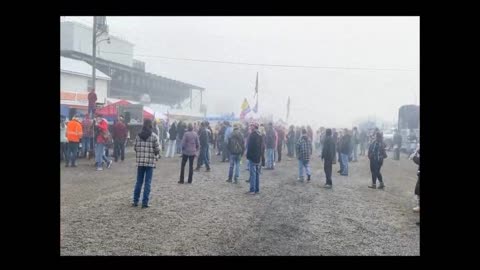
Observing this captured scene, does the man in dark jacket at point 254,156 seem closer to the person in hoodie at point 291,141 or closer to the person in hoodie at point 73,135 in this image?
the person in hoodie at point 73,135

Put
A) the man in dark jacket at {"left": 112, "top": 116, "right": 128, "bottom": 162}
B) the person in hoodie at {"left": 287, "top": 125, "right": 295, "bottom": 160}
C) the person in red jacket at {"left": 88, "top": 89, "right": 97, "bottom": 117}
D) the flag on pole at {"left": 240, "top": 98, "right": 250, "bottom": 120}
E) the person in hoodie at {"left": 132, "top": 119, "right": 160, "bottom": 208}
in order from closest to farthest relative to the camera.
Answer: the person in hoodie at {"left": 132, "top": 119, "right": 160, "bottom": 208} < the person in red jacket at {"left": 88, "top": 89, "right": 97, "bottom": 117} < the man in dark jacket at {"left": 112, "top": 116, "right": 128, "bottom": 162} < the person in hoodie at {"left": 287, "top": 125, "right": 295, "bottom": 160} < the flag on pole at {"left": 240, "top": 98, "right": 250, "bottom": 120}

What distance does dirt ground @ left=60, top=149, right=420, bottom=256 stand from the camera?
541cm

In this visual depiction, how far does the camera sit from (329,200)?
891cm

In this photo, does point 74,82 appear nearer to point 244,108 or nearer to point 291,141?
point 244,108

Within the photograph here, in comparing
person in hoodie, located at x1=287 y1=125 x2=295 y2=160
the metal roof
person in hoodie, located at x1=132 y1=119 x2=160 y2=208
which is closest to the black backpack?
person in hoodie, located at x1=132 y1=119 x2=160 y2=208

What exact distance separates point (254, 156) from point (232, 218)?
2851 mm

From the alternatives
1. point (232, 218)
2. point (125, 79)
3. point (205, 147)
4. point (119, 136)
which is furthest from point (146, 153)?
point (125, 79)

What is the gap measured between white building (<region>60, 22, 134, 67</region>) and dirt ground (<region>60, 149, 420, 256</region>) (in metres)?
14.5

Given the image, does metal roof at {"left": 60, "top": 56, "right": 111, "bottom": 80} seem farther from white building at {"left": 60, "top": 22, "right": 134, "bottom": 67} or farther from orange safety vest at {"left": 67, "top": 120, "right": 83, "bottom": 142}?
orange safety vest at {"left": 67, "top": 120, "right": 83, "bottom": 142}

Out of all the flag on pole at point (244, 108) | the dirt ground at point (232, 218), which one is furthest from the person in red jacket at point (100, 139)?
the flag on pole at point (244, 108)

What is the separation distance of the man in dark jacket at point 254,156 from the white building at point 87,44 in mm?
14486
